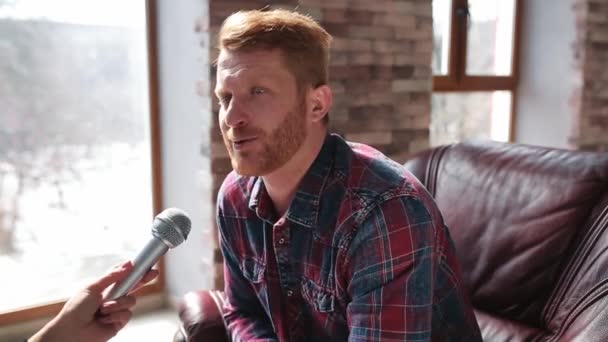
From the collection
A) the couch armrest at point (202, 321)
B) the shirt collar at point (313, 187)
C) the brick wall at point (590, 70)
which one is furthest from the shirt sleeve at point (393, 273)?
the brick wall at point (590, 70)

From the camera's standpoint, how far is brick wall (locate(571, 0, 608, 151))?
2633mm

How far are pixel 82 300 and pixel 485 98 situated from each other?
2.36 m

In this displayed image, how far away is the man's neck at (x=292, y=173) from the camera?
115 cm

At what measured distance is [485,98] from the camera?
2807 millimetres

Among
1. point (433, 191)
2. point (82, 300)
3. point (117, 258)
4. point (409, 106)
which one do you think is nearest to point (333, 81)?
point (409, 106)

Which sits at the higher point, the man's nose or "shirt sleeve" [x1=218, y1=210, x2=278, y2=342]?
the man's nose

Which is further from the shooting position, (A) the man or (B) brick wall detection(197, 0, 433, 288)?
(B) brick wall detection(197, 0, 433, 288)

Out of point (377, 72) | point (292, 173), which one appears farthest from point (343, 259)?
point (377, 72)

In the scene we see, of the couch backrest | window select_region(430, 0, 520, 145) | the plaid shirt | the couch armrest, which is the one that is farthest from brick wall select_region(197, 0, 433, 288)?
the couch backrest

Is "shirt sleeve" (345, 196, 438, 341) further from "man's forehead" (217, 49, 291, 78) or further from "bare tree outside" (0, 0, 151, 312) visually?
"bare tree outside" (0, 0, 151, 312)

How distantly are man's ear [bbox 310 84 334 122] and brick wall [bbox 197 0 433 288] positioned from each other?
0.71 m

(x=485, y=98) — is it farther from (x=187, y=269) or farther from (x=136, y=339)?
(x=136, y=339)

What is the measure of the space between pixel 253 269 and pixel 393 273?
1.39ft

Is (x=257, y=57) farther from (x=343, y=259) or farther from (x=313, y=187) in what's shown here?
(x=343, y=259)
